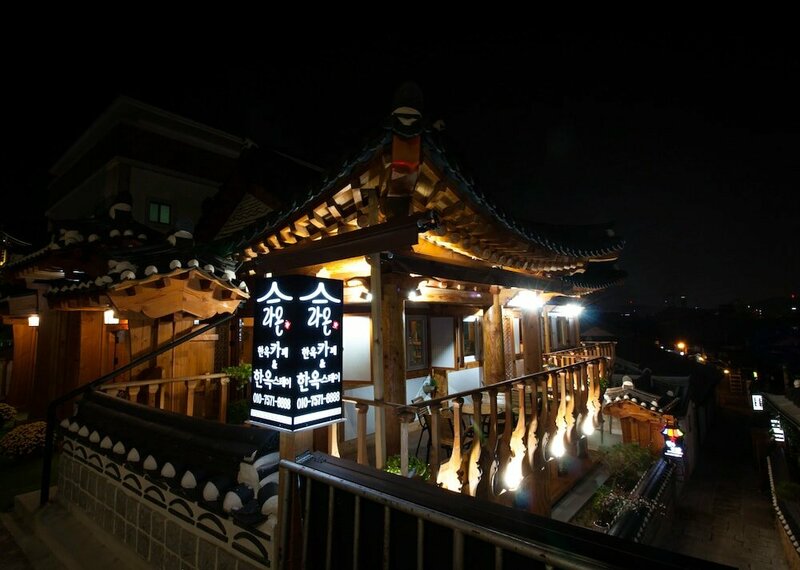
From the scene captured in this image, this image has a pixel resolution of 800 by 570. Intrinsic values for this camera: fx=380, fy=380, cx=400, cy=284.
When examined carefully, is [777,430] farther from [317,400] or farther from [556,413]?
[317,400]

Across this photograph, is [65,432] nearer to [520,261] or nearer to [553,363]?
[520,261]

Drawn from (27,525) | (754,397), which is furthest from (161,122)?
(754,397)

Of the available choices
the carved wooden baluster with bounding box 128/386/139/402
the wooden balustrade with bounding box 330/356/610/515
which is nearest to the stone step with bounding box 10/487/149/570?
the carved wooden baluster with bounding box 128/386/139/402

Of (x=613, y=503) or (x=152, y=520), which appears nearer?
(x=152, y=520)

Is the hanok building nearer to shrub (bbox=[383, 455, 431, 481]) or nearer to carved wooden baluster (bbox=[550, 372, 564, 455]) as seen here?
carved wooden baluster (bbox=[550, 372, 564, 455])

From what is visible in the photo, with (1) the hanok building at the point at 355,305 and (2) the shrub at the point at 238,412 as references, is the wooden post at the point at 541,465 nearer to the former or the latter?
(1) the hanok building at the point at 355,305

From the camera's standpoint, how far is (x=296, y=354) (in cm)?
348

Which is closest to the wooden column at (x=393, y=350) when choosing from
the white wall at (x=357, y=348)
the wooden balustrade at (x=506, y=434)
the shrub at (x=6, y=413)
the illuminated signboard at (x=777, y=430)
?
the wooden balustrade at (x=506, y=434)

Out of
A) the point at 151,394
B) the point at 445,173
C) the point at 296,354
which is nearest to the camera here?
the point at 296,354

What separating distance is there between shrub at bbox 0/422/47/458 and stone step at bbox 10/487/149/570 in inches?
98.2

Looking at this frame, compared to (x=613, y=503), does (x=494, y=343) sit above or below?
above

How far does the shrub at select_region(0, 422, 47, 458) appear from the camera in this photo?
8.95 m

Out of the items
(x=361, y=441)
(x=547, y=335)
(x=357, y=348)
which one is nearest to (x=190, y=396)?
(x=357, y=348)

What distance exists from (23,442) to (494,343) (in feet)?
38.0
